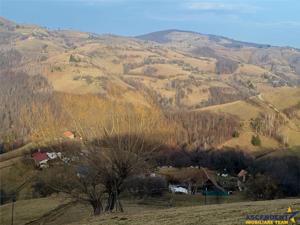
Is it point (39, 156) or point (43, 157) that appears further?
point (39, 156)

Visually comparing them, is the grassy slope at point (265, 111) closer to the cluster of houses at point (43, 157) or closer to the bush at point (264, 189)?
the cluster of houses at point (43, 157)

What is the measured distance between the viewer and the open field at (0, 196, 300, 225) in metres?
20.2

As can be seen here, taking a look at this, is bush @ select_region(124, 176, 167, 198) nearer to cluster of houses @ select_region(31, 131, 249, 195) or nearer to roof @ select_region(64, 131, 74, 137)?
cluster of houses @ select_region(31, 131, 249, 195)

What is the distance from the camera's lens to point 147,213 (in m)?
26.8

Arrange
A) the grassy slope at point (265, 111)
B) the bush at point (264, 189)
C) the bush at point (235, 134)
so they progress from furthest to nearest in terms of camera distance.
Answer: the bush at point (235, 134), the grassy slope at point (265, 111), the bush at point (264, 189)

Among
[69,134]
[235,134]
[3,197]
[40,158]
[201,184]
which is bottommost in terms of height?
[3,197]

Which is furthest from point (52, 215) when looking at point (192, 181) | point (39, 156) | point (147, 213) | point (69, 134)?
point (69, 134)

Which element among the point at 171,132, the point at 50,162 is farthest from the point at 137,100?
the point at 50,162

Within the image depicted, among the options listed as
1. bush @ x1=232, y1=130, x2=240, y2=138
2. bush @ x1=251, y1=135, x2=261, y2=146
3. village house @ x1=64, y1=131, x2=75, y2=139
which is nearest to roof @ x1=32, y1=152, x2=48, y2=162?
village house @ x1=64, y1=131, x2=75, y2=139

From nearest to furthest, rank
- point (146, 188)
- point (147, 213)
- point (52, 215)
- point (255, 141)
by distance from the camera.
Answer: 1. point (147, 213)
2. point (52, 215)
3. point (146, 188)
4. point (255, 141)

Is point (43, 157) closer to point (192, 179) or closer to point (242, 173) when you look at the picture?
point (192, 179)

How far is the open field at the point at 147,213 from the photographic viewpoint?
20203 millimetres

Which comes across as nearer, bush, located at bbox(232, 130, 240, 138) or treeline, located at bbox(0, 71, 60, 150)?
bush, located at bbox(232, 130, 240, 138)

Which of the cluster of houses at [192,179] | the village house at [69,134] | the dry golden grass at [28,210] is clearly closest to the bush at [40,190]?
A: the cluster of houses at [192,179]
